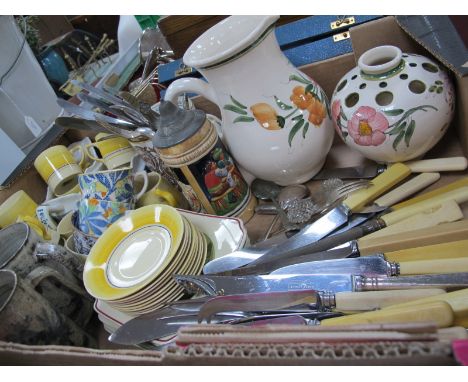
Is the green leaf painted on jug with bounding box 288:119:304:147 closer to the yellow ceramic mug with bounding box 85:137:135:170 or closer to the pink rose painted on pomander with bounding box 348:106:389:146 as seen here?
the pink rose painted on pomander with bounding box 348:106:389:146

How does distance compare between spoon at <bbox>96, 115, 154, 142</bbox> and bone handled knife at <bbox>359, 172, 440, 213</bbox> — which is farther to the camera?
spoon at <bbox>96, 115, 154, 142</bbox>

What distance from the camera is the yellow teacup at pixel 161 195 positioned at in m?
0.69

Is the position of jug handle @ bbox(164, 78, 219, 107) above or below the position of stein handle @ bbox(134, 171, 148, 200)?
above

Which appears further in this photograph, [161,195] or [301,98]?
[161,195]

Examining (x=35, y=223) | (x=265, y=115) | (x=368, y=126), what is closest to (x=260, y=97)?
(x=265, y=115)

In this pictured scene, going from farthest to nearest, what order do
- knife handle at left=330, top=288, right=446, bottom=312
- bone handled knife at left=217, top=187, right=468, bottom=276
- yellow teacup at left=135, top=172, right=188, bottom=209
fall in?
yellow teacup at left=135, top=172, right=188, bottom=209
bone handled knife at left=217, top=187, right=468, bottom=276
knife handle at left=330, top=288, right=446, bottom=312

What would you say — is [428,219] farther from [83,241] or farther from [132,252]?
[83,241]

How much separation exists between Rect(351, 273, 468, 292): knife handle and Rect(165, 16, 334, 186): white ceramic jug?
0.22 metres

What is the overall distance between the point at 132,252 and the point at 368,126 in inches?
13.9

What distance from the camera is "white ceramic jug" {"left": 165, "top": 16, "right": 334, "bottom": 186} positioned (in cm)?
53

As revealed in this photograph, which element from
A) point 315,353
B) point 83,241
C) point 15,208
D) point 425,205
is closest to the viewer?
point 315,353

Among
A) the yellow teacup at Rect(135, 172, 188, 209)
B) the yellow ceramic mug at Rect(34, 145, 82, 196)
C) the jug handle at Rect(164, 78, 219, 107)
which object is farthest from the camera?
the yellow ceramic mug at Rect(34, 145, 82, 196)

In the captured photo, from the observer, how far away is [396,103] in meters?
0.51

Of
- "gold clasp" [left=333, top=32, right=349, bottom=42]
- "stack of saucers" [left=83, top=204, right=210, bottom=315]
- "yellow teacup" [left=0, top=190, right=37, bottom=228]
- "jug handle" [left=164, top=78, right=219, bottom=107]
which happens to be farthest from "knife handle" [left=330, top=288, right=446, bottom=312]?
"yellow teacup" [left=0, top=190, right=37, bottom=228]
